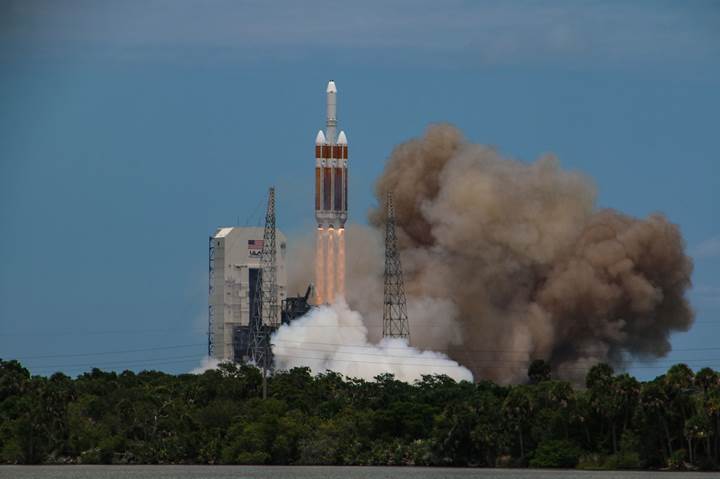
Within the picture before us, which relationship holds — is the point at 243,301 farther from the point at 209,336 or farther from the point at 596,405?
the point at 596,405

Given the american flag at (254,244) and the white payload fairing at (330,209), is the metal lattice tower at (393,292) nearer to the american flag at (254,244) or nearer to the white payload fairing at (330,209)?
the white payload fairing at (330,209)

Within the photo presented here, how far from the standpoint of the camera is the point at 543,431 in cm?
9225

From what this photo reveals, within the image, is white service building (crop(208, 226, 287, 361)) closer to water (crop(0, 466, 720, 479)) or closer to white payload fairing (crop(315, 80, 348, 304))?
white payload fairing (crop(315, 80, 348, 304))

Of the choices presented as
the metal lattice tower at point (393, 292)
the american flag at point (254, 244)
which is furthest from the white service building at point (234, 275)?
the metal lattice tower at point (393, 292)

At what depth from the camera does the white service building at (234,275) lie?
449 feet

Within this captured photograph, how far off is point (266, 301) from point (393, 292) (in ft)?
47.0

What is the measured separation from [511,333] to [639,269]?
9049 mm

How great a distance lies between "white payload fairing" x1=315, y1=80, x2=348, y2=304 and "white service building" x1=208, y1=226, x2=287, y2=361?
567 inches

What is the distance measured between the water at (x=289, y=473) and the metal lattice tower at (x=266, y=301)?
966 inches

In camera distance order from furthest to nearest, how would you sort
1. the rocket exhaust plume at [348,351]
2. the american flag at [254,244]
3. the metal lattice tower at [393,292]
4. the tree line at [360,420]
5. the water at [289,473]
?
the american flag at [254,244]
the rocket exhaust plume at [348,351]
the metal lattice tower at [393,292]
the tree line at [360,420]
the water at [289,473]

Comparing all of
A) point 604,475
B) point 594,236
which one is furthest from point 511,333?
point 604,475

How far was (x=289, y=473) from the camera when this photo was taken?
92.8 m

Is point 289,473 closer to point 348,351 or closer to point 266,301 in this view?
point 348,351

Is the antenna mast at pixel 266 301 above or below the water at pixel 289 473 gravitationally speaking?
above
